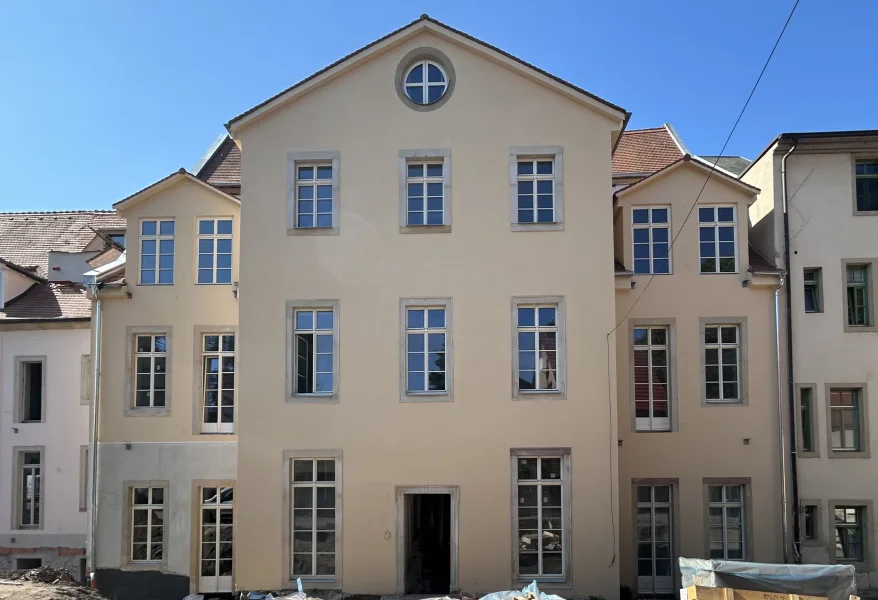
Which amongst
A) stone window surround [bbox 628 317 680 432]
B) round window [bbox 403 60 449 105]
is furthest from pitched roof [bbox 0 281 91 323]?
stone window surround [bbox 628 317 680 432]

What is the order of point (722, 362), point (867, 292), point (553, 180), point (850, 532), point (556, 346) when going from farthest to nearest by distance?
point (867, 292)
point (722, 362)
point (850, 532)
point (553, 180)
point (556, 346)

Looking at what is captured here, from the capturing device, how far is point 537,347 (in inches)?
566

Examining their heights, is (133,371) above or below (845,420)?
above

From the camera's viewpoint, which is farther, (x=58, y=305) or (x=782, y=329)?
(x=58, y=305)

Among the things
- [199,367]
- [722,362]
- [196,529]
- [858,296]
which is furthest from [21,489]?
[858,296]

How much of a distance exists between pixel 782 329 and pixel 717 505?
4093mm

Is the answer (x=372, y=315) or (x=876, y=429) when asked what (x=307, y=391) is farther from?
(x=876, y=429)

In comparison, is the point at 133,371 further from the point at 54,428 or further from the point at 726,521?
the point at 726,521

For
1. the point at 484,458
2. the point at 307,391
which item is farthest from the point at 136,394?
the point at 484,458

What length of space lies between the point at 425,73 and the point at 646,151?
296 inches

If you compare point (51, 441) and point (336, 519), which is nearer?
point (336, 519)

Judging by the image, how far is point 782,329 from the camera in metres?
16.0

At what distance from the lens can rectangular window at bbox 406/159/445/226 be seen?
578 inches

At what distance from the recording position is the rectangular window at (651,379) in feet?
52.5
